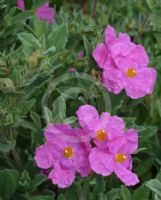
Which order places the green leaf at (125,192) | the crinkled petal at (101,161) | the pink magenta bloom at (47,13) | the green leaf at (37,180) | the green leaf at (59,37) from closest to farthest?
the crinkled petal at (101,161) → the green leaf at (125,192) → the green leaf at (37,180) → the green leaf at (59,37) → the pink magenta bloom at (47,13)


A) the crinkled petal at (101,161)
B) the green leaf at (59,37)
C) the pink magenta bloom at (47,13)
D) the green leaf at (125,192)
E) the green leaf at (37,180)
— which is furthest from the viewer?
the pink magenta bloom at (47,13)

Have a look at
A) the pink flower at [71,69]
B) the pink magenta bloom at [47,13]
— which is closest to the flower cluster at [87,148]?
the pink flower at [71,69]

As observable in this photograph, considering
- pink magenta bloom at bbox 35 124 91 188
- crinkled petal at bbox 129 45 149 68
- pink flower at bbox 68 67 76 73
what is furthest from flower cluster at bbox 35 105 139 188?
pink flower at bbox 68 67 76 73

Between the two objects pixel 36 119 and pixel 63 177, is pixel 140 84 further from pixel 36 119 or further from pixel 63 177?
pixel 63 177

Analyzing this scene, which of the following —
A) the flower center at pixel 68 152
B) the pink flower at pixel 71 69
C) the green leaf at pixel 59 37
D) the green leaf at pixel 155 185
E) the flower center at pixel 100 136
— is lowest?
the green leaf at pixel 155 185

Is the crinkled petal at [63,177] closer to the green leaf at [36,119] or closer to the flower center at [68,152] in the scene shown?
the flower center at [68,152]

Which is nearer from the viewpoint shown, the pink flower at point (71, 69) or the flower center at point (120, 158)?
the flower center at point (120, 158)

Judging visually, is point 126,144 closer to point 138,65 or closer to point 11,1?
point 138,65

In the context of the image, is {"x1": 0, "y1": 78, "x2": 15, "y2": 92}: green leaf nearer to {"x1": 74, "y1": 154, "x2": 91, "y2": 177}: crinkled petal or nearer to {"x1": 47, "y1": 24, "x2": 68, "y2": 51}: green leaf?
{"x1": 74, "y1": 154, "x2": 91, "y2": 177}: crinkled petal
